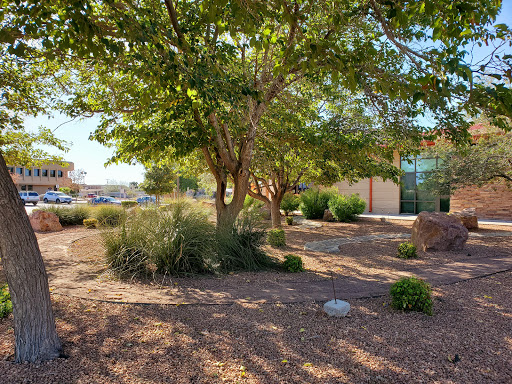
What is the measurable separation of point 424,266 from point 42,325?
6.50 metres

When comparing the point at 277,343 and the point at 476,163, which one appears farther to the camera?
the point at 476,163

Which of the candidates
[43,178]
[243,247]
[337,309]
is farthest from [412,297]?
[43,178]

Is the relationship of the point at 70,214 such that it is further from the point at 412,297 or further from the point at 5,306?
the point at 412,297

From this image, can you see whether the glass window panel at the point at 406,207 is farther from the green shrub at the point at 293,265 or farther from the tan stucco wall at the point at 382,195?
the green shrub at the point at 293,265

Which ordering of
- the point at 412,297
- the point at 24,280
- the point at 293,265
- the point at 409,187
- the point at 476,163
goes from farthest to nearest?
the point at 409,187
the point at 476,163
the point at 293,265
the point at 412,297
the point at 24,280

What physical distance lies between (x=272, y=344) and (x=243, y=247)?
3.31m

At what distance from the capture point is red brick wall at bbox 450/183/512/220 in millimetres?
16406

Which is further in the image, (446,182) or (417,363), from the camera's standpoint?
(446,182)

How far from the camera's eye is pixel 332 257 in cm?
796

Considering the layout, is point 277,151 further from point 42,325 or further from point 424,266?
point 42,325

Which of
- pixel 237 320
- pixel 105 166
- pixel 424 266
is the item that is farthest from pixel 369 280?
pixel 105 166

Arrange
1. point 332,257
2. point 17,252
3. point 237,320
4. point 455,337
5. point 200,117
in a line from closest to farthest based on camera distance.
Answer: point 17,252, point 455,337, point 237,320, point 200,117, point 332,257

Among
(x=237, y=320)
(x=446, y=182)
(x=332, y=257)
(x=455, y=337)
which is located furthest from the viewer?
(x=446, y=182)

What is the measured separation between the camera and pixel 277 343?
3240mm
